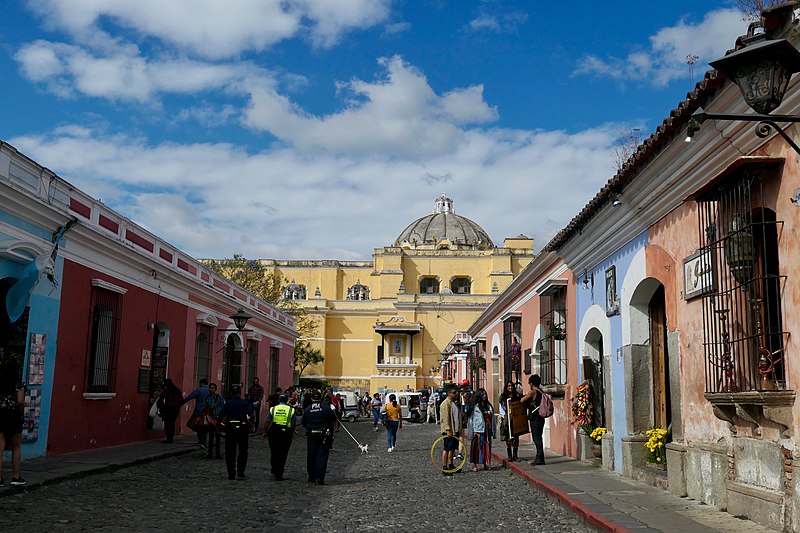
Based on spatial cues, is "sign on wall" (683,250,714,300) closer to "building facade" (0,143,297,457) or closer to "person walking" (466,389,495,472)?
"person walking" (466,389,495,472)

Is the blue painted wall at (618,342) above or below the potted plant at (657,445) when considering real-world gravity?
above

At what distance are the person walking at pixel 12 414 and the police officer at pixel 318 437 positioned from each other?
374 cm

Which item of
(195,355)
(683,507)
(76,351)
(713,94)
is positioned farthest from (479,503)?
(195,355)

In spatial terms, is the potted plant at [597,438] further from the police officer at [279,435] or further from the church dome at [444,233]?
the church dome at [444,233]

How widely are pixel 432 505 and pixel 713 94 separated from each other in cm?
550

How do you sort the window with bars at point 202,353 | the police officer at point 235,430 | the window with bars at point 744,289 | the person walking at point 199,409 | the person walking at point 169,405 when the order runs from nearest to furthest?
the window with bars at point 744,289, the police officer at point 235,430, the person walking at point 199,409, the person walking at point 169,405, the window with bars at point 202,353

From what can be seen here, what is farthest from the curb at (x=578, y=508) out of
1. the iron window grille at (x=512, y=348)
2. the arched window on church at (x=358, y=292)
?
the arched window on church at (x=358, y=292)

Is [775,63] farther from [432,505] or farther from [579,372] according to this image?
[579,372]

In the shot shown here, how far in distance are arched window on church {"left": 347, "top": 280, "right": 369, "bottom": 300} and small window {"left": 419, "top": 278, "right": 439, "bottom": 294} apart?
18.3 feet

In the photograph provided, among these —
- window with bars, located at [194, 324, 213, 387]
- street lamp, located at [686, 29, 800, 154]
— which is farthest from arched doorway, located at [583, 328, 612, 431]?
window with bars, located at [194, 324, 213, 387]

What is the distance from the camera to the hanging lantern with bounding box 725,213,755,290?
6.83 m

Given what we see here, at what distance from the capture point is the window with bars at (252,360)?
2549cm

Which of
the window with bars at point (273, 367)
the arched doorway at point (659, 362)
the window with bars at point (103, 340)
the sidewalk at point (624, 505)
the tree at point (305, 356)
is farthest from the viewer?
the tree at point (305, 356)

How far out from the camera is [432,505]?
930 centimetres
